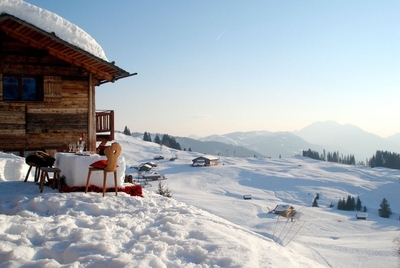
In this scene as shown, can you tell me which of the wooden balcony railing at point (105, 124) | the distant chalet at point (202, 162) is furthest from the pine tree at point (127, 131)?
the wooden balcony railing at point (105, 124)

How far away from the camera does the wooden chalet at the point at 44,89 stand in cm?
1271

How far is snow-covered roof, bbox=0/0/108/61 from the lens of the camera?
11.8 metres

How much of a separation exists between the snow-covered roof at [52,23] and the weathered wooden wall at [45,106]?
101cm

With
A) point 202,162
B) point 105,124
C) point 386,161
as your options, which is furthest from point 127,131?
point 105,124

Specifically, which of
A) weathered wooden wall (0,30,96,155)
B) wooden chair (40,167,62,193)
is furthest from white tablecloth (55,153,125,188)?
weathered wooden wall (0,30,96,155)

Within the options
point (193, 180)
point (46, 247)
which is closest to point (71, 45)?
point (46, 247)

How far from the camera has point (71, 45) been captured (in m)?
12.2

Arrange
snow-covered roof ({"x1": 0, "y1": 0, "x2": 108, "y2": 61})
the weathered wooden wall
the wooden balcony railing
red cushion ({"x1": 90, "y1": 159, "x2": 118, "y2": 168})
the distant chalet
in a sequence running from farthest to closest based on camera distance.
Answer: the distant chalet < the wooden balcony railing < the weathered wooden wall < snow-covered roof ({"x1": 0, "y1": 0, "x2": 108, "y2": 61}) < red cushion ({"x1": 90, "y1": 159, "x2": 118, "y2": 168})

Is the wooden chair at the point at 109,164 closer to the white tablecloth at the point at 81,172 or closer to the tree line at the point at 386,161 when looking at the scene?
the white tablecloth at the point at 81,172

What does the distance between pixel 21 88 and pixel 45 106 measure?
1.01 meters

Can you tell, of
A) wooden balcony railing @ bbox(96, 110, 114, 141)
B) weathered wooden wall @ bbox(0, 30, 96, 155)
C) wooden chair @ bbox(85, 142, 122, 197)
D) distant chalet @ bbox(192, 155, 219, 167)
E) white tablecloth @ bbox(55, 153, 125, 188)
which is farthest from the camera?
distant chalet @ bbox(192, 155, 219, 167)

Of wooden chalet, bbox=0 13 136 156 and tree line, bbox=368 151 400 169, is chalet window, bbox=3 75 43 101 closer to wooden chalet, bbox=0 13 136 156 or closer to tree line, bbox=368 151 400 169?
wooden chalet, bbox=0 13 136 156

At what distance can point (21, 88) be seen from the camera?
13.2 m

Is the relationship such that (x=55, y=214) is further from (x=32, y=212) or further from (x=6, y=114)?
(x=6, y=114)
